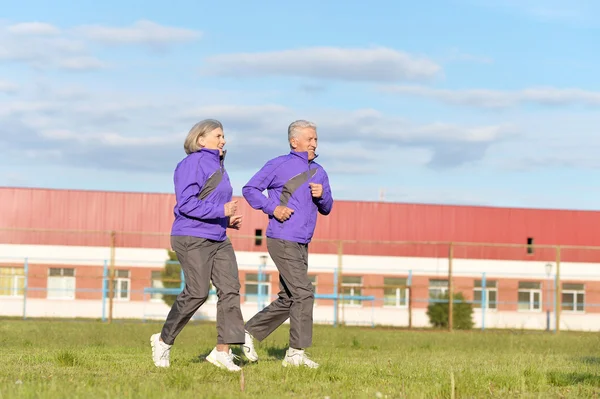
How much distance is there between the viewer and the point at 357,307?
4144cm

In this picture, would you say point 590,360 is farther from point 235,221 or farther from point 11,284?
point 11,284

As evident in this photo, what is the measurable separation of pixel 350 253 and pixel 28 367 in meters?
35.6

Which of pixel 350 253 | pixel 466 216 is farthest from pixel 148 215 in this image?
pixel 466 216

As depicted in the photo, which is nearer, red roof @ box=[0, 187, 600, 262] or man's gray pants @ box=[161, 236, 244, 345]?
man's gray pants @ box=[161, 236, 244, 345]

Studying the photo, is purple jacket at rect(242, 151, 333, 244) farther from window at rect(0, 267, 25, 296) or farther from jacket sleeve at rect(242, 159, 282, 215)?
window at rect(0, 267, 25, 296)

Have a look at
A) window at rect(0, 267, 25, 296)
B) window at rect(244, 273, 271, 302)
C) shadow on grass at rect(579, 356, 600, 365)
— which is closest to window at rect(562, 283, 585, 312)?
window at rect(244, 273, 271, 302)

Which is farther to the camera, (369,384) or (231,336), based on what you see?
(231,336)

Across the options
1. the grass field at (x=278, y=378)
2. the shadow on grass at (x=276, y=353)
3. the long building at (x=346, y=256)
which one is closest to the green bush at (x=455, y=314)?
the long building at (x=346, y=256)

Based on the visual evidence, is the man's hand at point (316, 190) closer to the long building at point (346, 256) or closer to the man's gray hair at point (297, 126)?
the man's gray hair at point (297, 126)

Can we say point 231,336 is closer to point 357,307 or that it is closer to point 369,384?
point 369,384

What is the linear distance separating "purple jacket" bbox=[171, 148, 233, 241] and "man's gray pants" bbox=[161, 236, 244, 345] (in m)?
0.08

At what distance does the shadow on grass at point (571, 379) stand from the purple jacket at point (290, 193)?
2.11 metres

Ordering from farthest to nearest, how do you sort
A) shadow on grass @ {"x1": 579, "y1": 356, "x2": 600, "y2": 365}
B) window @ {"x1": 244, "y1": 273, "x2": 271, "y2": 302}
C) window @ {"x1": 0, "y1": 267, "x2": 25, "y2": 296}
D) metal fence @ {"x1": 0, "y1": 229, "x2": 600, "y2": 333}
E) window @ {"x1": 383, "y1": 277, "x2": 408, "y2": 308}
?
window @ {"x1": 383, "y1": 277, "x2": 408, "y2": 308}, window @ {"x1": 244, "y1": 273, "x2": 271, "y2": 302}, metal fence @ {"x1": 0, "y1": 229, "x2": 600, "y2": 333}, window @ {"x1": 0, "y1": 267, "x2": 25, "y2": 296}, shadow on grass @ {"x1": 579, "y1": 356, "x2": 600, "y2": 365}

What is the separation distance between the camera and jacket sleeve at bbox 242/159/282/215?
7773 millimetres
